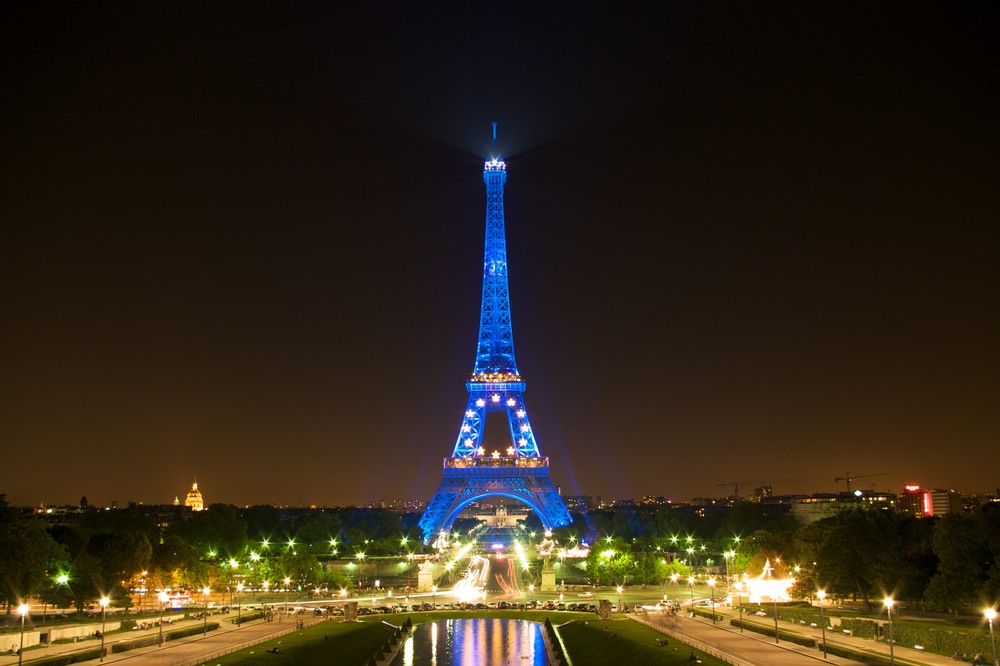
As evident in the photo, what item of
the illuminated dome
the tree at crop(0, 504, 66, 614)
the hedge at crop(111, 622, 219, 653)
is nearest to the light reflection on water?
the hedge at crop(111, 622, 219, 653)

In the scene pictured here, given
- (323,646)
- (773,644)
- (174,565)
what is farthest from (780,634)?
(174,565)

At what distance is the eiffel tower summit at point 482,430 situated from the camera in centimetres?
14450

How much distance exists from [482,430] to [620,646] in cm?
8942

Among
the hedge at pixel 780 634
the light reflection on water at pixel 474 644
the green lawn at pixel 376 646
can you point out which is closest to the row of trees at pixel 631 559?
the hedge at pixel 780 634

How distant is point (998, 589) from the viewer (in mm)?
60594

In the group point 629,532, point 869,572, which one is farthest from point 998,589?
point 629,532

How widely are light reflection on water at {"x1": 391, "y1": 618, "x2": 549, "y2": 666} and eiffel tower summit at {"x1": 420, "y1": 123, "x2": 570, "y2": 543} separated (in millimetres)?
61442

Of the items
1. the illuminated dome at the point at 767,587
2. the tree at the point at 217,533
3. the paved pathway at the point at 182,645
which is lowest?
the paved pathway at the point at 182,645

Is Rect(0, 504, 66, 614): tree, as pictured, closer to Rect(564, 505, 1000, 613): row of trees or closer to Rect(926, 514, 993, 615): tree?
Rect(564, 505, 1000, 613): row of trees

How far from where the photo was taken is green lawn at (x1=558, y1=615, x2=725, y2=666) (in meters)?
56.7

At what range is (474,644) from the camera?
69.9 m

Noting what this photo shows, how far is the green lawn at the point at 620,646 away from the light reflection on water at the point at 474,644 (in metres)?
2.44

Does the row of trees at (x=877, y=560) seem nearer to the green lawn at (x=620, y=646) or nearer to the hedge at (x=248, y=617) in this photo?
the green lawn at (x=620, y=646)

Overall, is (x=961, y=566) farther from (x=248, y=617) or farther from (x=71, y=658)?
(x=71, y=658)
